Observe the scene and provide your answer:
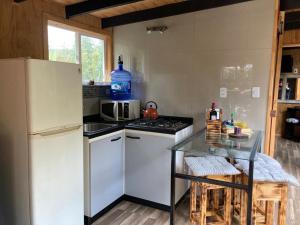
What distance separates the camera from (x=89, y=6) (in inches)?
102

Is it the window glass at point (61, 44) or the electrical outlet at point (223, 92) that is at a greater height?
the window glass at point (61, 44)

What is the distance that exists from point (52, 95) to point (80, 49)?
1.43 metres

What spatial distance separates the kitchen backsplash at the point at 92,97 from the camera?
3.02 meters

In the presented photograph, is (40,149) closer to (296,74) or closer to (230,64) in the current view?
(230,64)

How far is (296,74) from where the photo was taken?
6.50 m

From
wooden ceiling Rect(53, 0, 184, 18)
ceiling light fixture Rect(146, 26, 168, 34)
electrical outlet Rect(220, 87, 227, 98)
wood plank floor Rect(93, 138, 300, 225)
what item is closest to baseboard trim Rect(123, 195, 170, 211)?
wood plank floor Rect(93, 138, 300, 225)

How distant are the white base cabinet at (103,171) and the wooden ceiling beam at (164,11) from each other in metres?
1.48

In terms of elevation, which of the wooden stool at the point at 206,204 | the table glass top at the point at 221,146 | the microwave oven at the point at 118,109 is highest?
the microwave oven at the point at 118,109

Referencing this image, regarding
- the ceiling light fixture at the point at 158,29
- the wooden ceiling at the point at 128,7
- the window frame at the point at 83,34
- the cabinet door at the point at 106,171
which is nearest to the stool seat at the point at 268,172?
the cabinet door at the point at 106,171

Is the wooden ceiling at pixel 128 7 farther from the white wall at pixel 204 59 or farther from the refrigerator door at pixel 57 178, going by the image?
the refrigerator door at pixel 57 178

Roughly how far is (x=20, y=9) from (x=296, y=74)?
657 centimetres

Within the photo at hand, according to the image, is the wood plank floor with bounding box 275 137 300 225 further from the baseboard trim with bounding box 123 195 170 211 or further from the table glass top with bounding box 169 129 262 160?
the baseboard trim with bounding box 123 195 170 211

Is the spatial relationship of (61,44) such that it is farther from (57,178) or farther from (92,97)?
→ (57,178)

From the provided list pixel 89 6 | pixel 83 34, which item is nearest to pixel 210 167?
pixel 89 6
